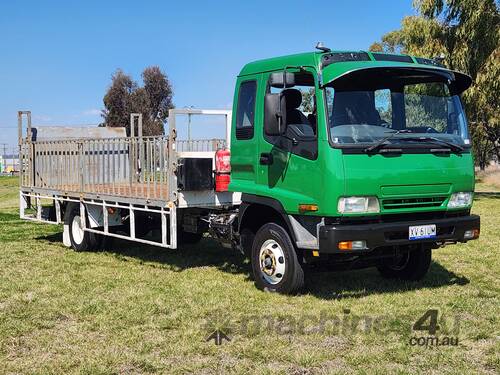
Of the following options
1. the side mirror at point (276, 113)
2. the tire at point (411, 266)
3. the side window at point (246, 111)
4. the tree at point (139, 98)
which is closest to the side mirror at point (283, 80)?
the side mirror at point (276, 113)

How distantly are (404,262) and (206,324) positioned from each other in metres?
3.12

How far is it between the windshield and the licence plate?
0.95 metres

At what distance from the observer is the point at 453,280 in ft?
25.5

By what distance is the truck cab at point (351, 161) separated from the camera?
6.10m

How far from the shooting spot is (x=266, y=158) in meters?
6.93

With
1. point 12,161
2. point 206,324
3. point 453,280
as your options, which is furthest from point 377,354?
point 12,161

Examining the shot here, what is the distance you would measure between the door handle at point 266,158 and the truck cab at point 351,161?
0.01 m

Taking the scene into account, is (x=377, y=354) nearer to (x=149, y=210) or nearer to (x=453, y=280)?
(x=453, y=280)

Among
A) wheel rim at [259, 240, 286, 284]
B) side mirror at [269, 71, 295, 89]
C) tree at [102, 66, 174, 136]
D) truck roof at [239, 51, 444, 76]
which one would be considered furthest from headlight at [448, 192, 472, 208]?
tree at [102, 66, 174, 136]

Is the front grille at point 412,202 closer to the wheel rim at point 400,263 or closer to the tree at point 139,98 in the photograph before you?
the wheel rim at point 400,263

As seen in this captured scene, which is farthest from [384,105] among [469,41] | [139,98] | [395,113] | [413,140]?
[139,98]

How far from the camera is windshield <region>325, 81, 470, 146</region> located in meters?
6.19

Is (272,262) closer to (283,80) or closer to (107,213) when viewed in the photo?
(283,80)

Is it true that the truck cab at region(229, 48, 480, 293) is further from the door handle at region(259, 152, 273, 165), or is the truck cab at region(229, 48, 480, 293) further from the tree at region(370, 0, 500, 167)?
the tree at region(370, 0, 500, 167)
